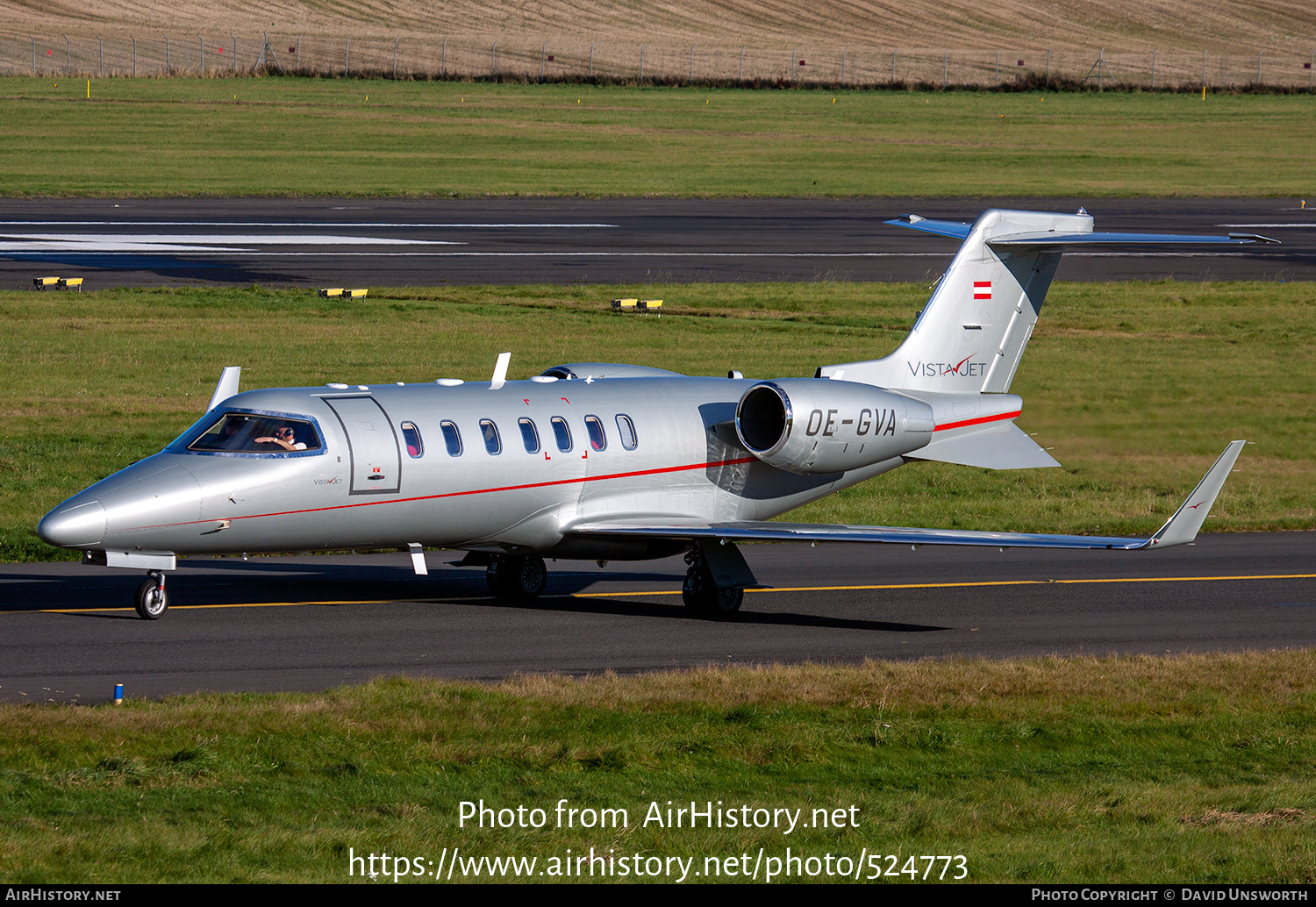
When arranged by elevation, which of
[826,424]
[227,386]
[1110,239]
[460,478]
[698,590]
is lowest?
[698,590]

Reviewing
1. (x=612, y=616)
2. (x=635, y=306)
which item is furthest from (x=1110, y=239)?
(x=635, y=306)

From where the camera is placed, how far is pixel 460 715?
55.9 ft

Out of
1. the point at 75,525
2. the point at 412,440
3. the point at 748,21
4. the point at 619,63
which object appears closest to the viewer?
the point at 75,525

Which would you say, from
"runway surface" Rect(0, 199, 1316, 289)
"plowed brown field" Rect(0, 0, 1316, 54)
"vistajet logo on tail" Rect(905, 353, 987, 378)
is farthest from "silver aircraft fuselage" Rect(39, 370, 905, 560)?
"plowed brown field" Rect(0, 0, 1316, 54)

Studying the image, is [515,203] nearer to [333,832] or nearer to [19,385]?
[19,385]

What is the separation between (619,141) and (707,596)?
80305 mm

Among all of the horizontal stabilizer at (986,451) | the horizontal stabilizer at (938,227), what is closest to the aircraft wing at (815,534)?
the horizontal stabilizer at (986,451)

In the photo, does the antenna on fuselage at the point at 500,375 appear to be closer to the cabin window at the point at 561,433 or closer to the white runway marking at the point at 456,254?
the cabin window at the point at 561,433

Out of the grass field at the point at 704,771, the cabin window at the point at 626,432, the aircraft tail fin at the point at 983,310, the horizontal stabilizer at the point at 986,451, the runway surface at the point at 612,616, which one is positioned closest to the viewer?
the grass field at the point at 704,771

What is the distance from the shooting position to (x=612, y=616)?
23625mm

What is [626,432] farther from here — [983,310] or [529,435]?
[983,310]

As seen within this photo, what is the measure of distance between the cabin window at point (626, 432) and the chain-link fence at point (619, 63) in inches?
4463

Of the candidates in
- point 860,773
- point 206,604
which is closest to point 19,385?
point 206,604

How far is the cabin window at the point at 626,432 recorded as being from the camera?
24.1 m
